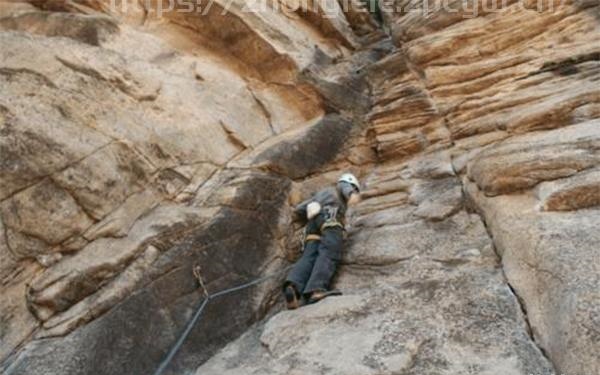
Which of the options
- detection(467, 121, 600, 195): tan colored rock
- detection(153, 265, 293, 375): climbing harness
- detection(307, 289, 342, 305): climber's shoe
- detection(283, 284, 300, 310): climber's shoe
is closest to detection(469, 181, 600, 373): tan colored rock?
detection(467, 121, 600, 195): tan colored rock

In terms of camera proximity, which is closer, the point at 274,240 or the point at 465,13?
the point at 274,240

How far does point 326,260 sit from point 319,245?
1.21 ft

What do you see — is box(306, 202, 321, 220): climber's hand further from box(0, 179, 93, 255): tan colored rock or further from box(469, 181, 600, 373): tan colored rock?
box(0, 179, 93, 255): tan colored rock

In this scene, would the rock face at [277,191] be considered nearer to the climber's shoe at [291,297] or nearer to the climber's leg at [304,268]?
the climber's shoe at [291,297]

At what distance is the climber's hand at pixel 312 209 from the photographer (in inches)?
302

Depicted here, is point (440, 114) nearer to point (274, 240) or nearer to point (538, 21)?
point (538, 21)

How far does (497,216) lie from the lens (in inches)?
250

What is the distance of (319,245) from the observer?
7.38m

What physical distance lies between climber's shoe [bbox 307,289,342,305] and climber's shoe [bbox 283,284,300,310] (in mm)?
171

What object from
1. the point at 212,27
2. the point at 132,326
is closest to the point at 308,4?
the point at 212,27

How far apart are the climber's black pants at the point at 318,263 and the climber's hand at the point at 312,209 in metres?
0.35

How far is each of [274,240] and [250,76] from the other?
443 centimetres

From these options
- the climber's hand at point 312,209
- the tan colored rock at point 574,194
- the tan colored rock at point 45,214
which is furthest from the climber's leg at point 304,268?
the tan colored rock at point 574,194

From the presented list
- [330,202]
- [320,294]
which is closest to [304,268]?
[320,294]
